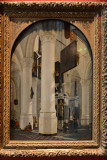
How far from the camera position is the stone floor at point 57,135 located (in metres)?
1.95

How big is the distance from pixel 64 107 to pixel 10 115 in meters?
0.66

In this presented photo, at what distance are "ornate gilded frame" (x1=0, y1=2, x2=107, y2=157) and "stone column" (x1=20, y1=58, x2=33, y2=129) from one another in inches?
6.8

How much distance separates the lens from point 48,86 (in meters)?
1.97

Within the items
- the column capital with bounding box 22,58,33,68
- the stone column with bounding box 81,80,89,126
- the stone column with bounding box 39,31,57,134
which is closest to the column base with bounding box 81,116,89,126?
the stone column with bounding box 81,80,89,126

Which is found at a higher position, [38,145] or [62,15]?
[62,15]

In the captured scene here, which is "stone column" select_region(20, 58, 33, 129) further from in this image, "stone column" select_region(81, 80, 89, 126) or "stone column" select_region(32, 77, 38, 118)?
"stone column" select_region(81, 80, 89, 126)

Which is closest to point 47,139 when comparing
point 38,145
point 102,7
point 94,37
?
point 38,145

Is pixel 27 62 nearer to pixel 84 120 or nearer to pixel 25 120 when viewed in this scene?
pixel 25 120

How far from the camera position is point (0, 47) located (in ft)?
6.27

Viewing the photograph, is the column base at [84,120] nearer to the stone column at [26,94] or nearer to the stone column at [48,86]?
the stone column at [48,86]

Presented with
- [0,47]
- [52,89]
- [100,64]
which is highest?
[0,47]

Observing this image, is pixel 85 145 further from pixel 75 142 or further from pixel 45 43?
pixel 45 43

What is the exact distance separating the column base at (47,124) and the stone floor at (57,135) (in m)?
0.06

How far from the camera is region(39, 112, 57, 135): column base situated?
1.94m
